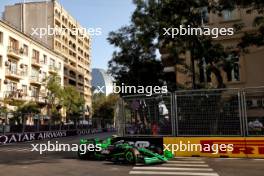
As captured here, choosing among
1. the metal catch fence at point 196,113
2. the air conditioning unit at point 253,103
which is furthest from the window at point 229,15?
the air conditioning unit at point 253,103

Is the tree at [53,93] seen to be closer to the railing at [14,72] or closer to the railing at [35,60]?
the railing at [35,60]

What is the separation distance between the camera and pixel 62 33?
8056 cm

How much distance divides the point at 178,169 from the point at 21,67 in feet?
150

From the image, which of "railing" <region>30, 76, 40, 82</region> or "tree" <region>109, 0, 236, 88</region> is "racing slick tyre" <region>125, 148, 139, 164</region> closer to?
"tree" <region>109, 0, 236, 88</region>

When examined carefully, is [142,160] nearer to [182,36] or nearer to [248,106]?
[248,106]

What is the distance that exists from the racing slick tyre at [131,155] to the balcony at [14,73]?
129 ft

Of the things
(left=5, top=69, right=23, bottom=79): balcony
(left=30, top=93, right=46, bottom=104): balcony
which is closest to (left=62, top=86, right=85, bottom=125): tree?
(left=30, top=93, right=46, bottom=104): balcony

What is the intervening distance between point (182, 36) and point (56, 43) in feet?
195

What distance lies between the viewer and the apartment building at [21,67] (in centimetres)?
4925

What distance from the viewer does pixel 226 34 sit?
93.5 feet

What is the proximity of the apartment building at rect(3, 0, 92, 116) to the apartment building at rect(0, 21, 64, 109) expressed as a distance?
10.7 metres

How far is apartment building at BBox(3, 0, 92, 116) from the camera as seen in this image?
73.0m
